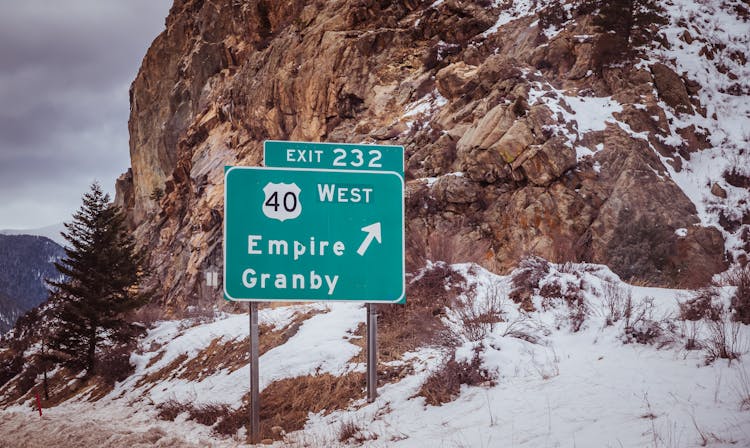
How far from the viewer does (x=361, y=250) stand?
680 centimetres

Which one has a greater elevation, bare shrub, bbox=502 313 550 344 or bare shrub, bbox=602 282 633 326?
bare shrub, bbox=602 282 633 326

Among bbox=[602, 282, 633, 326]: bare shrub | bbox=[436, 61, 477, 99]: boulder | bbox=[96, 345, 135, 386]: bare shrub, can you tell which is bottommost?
bbox=[96, 345, 135, 386]: bare shrub

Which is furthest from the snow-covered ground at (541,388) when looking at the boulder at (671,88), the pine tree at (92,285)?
the boulder at (671,88)

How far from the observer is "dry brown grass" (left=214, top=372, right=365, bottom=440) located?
7.36 m

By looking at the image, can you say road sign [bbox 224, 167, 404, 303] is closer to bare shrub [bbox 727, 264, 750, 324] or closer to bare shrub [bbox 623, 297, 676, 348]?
bare shrub [bbox 623, 297, 676, 348]

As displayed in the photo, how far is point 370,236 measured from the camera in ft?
22.5

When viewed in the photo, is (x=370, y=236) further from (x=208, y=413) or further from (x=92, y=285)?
(x=92, y=285)

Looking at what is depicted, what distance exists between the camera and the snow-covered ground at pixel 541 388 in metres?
4.27

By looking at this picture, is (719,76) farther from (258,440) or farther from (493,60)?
(258,440)

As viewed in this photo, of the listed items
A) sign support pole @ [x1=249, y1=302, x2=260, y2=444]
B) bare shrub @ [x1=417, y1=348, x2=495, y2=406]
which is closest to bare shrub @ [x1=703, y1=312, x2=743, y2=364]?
bare shrub @ [x1=417, y1=348, x2=495, y2=406]

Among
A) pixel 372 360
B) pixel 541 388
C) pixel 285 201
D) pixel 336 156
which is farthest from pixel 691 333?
pixel 336 156

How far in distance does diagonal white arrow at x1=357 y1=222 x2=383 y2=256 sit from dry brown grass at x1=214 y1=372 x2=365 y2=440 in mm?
2149

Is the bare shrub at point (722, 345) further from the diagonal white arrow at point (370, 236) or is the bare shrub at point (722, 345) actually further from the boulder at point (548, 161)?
the boulder at point (548, 161)

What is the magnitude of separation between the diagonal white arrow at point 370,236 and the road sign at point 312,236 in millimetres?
12
